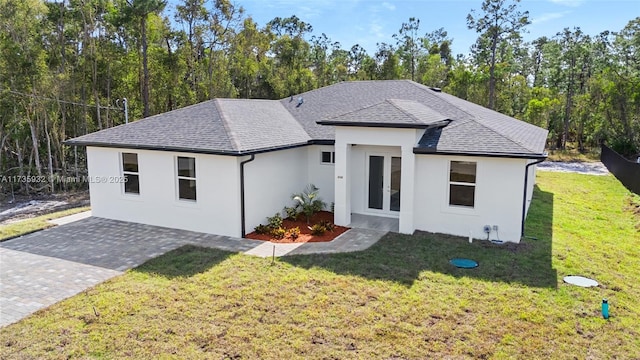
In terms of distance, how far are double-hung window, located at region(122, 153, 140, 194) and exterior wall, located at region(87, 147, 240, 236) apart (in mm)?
158

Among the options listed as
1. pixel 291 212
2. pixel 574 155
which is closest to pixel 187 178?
pixel 291 212

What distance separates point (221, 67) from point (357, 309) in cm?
3017

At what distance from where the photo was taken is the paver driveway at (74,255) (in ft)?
28.2

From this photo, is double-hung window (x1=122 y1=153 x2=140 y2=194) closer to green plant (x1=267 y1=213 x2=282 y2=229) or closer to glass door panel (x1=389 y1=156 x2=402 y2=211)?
green plant (x1=267 y1=213 x2=282 y2=229)

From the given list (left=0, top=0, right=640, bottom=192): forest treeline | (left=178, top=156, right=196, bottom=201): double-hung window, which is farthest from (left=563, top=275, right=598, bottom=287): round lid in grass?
(left=0, top=0, right=640, bottom=192): forest treeline

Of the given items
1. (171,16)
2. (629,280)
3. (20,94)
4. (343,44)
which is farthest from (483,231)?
(343,44)

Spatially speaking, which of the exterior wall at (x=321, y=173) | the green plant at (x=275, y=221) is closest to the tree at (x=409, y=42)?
the exterior wall at (x=321, y=173)

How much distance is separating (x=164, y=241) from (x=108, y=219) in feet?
11.9

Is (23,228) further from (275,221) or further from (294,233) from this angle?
(294,233)

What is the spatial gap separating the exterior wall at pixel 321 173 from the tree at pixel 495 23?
82.1ft

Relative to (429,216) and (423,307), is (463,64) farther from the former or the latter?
(423,307)

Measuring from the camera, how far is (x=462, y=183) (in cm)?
1248

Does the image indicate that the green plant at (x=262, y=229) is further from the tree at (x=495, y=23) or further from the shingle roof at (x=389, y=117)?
the tree at (x=495, y=23)

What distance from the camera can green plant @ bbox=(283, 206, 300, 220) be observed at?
14438 mm
